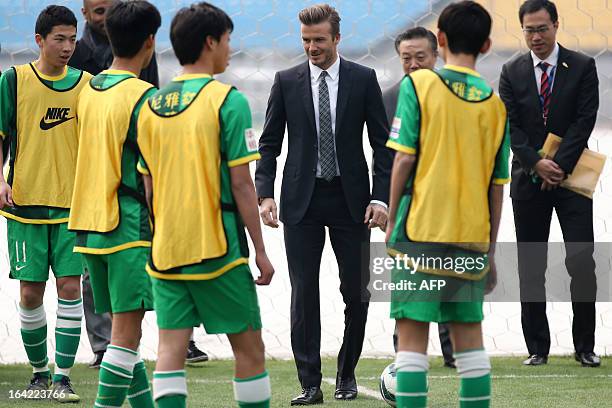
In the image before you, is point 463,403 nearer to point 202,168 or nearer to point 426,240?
point 426,240

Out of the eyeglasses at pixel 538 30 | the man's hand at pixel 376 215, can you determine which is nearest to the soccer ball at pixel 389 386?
the man's hand at pixel 376 215

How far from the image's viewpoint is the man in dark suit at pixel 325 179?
208 inches

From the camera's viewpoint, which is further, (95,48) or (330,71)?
(95,48)

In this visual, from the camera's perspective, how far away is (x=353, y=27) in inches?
299

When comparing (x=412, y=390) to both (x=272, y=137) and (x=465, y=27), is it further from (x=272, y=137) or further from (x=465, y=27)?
(x=272, y=137)

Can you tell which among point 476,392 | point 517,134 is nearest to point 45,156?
point 476,392

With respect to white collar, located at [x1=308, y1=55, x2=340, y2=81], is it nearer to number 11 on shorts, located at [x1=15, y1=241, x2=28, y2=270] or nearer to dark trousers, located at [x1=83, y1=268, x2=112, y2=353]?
number 11 on shorts, located at [x1=15, y1=241, x2=28, y2=270]

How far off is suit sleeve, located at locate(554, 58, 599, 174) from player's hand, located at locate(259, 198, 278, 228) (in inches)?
68.0

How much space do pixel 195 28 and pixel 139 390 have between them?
53.4 inches

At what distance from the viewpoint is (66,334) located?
516 cm

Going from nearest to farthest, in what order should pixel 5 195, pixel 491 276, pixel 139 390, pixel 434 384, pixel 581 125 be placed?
pixel 491 276 → pixel 139 390 → pixel 5 195 → pixel 434 384 → pixel 581 125

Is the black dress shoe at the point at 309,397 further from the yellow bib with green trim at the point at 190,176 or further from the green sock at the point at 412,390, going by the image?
the yellow bib with green trim at the point at 190,176

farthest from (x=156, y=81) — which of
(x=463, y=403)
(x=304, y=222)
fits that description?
(x=463, y=403)

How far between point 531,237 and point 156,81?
2141 millimetres
